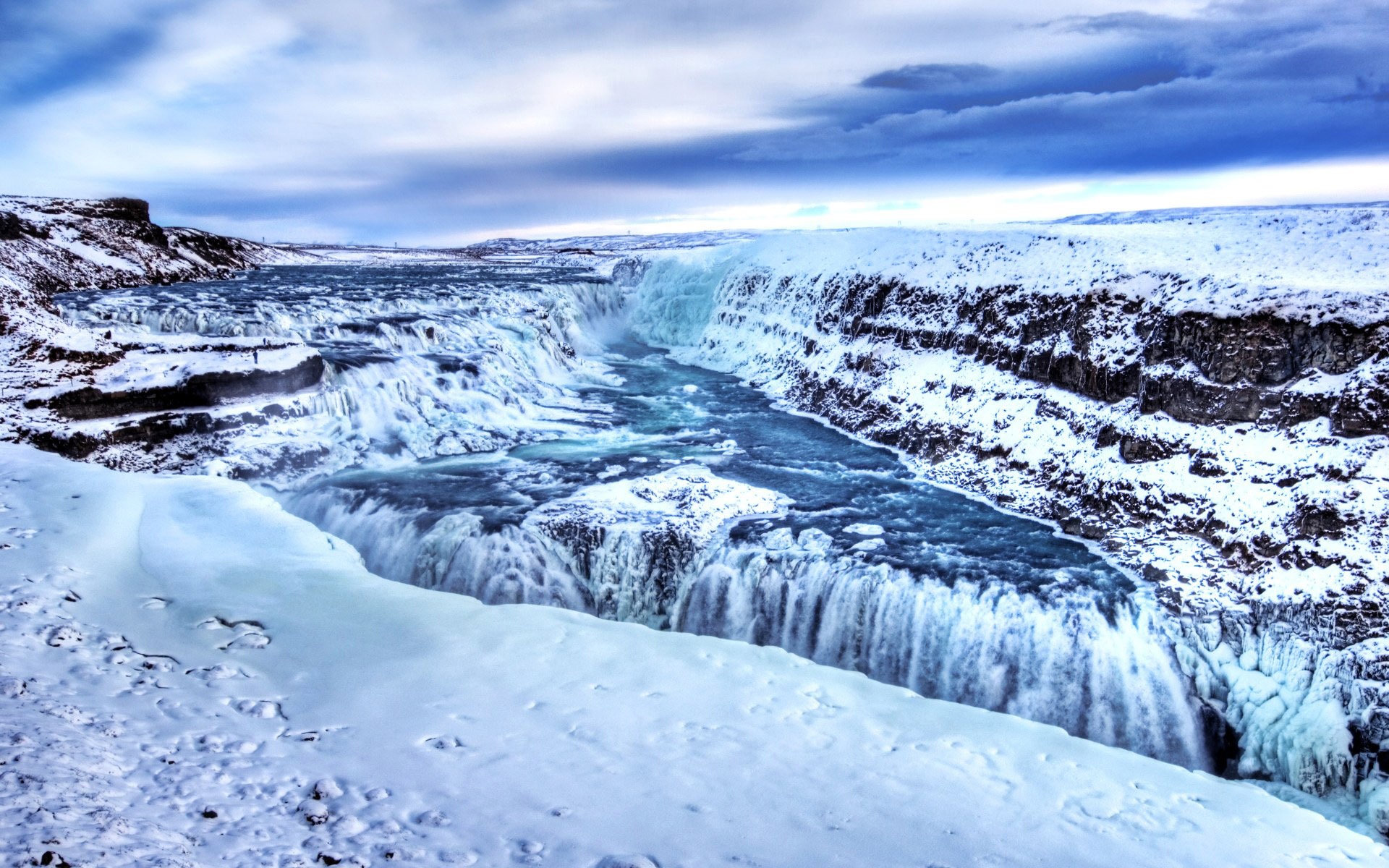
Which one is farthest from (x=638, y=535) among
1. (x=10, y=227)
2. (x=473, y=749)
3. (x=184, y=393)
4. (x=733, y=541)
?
(x=10, y=227)

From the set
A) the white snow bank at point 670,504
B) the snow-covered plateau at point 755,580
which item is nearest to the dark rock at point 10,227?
the snow-covered plateau at point 755,580

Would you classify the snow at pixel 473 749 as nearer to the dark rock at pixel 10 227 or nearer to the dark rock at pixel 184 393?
the dark rock at pixel 184 393

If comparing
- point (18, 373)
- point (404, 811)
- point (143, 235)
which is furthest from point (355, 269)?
point (404, 811)

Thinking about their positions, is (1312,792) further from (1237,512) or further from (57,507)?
(57,507)

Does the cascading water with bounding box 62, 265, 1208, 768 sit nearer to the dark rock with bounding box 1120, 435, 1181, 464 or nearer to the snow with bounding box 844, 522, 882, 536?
the snow with bounding box 844, 522, 882, 536

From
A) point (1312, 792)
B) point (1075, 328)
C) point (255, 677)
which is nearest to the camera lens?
point (255, 677)
